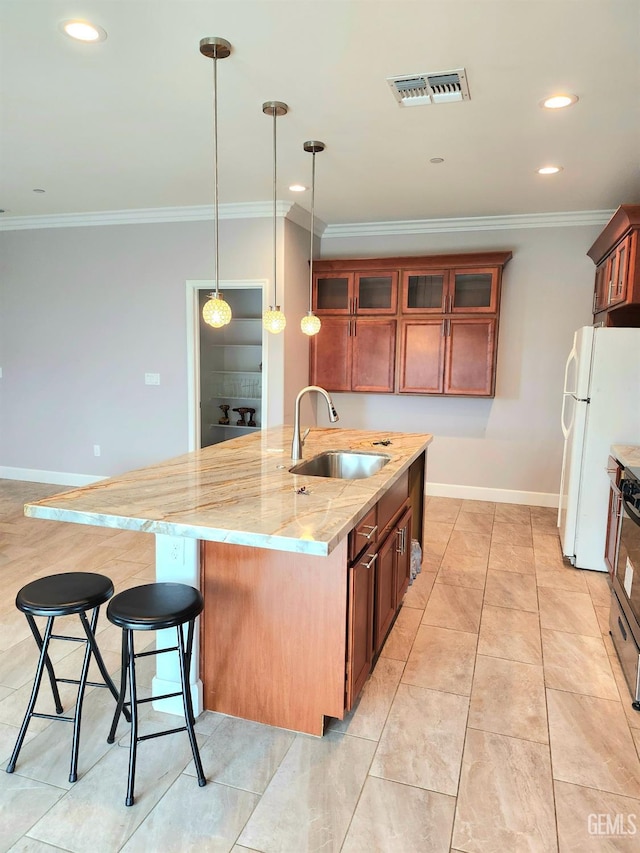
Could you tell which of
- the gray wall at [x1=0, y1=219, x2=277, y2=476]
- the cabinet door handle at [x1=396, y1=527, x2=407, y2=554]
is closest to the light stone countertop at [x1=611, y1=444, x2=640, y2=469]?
the cabinet door handle at [x1=396, y1=527, x2=407, y2=554]

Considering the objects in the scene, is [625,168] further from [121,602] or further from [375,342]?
[121,602]

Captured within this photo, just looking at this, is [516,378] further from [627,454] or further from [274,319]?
[274,319]

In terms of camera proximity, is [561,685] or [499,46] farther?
[561,685]

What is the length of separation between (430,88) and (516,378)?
3.10m

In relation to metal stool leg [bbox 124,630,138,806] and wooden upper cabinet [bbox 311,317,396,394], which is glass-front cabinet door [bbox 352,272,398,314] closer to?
wooden upper cabinet [bbox 311,317,396,394]

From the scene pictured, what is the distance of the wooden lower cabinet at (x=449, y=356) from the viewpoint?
4.91 meters

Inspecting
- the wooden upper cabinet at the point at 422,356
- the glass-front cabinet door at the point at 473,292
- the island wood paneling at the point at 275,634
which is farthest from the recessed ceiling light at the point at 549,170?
the island wood paneling at the point at 275,634

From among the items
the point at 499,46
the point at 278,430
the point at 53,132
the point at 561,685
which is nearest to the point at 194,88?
the point at 53,132

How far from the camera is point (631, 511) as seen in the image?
2.63 meters

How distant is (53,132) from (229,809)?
3463 millimetres

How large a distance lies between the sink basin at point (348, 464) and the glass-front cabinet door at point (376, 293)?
8.01 ft

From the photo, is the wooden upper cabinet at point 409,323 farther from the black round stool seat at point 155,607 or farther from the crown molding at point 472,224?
the black round stool seat at point 155,607

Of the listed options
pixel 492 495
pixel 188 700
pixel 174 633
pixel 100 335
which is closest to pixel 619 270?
pixel 492 495

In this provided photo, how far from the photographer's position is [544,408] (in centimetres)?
508
